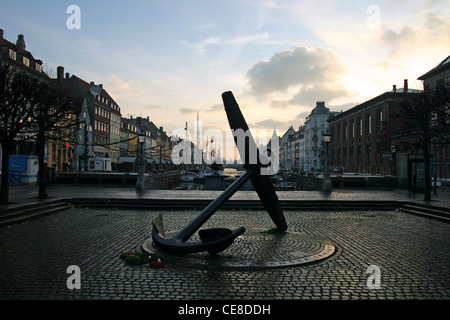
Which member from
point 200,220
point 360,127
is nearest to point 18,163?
point 200,220

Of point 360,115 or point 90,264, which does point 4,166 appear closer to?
point 90,264

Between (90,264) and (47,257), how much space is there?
1225 millimetres

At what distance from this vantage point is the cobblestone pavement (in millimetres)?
5590

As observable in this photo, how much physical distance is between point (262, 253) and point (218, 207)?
5.08ft

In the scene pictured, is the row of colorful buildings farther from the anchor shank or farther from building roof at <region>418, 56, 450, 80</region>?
building roof at <region>418, 56, 450, 80</region>

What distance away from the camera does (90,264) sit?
720cm

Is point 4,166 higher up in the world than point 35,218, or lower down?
higher up

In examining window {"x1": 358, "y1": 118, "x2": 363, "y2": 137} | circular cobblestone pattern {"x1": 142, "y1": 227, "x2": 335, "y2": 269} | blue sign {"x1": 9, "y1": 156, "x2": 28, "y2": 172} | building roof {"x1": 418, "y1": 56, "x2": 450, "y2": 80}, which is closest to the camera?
circular cobblestone pattern {"x1": 142, "y1": 227, "x2": 335, "y2": 269}

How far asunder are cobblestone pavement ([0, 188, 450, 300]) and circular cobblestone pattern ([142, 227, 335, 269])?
0.21m

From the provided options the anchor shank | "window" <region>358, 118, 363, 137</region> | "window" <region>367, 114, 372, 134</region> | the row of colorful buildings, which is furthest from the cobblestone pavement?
"window" <region>358, 118, 363, 137</region>

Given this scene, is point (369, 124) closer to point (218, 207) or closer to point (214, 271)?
point (218, 207)

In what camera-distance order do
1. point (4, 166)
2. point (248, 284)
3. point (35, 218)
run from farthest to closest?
point (4, 166) → point (35, 218) → point (248, 284)
